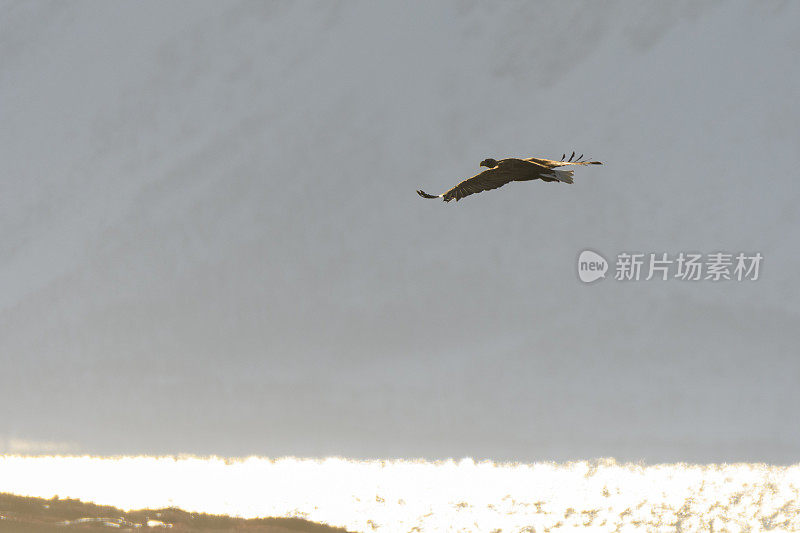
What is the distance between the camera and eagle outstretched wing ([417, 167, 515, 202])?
35281 mm

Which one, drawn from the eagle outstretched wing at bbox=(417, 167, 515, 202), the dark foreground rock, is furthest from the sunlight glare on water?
the eagle outstretched wing at bbox=(417, 167, 515, 202)

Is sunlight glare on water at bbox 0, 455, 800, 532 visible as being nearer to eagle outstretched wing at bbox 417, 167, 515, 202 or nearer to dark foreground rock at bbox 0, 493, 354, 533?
dark foreground rock at bbox 0, 493, 354, 533

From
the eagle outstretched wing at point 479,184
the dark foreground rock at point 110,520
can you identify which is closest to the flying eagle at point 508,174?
the eagle outstretched wing at point 479,184

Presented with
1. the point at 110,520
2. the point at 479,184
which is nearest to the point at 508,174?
the point at 479,184

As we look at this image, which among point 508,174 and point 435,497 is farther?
point 435,497

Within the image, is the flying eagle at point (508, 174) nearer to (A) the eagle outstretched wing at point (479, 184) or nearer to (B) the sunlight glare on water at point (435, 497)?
(A) the eagle outstretched wing at point (479, 184)

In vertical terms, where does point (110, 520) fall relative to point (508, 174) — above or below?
below

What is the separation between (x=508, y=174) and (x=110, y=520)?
80872mm

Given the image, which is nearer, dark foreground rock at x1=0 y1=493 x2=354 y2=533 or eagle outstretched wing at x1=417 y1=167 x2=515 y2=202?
eagle outstretched wing at x1=417 y1=167 x2=515 y2=202

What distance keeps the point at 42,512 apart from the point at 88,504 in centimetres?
724

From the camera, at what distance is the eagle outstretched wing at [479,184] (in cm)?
3528

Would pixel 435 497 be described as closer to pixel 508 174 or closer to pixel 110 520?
pixel 110 520

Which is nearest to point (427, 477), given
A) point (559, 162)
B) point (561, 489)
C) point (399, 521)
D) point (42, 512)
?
point (561, 489)

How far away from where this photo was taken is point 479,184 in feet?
119
